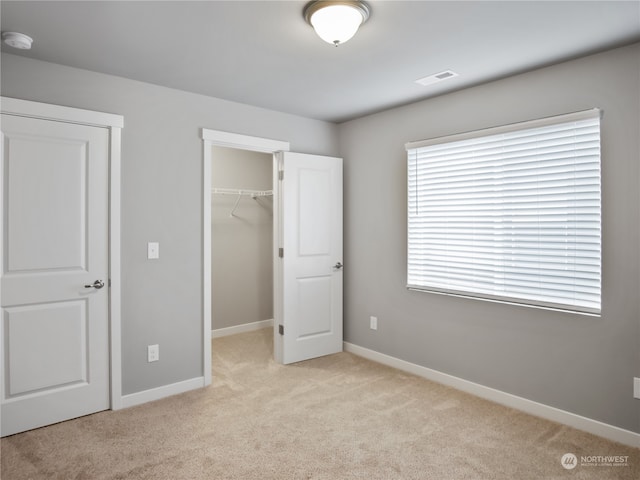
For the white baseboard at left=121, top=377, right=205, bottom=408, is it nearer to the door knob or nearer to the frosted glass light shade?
the door knob

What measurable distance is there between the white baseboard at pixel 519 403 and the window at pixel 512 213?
28.2 inches

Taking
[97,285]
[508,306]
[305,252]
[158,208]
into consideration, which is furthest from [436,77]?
[97,285]

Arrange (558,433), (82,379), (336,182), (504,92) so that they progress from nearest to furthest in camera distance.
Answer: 1. (558,433)
2. (82,379)
3. (504,92)
4. (336,182)

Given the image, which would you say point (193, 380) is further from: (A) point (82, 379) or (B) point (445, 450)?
(B) point (445, 450)

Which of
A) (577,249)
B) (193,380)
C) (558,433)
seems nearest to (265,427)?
(193,380)

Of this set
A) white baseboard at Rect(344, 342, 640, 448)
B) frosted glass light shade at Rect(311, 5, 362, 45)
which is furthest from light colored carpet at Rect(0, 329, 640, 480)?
frosted glass light shade at Rect(311, 5, 362, 45)

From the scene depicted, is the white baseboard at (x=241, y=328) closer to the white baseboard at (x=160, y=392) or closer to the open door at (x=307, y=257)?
the open door at (x=307, y=257)

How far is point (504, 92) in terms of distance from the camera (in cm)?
307

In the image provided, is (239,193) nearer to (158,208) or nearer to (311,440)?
(158,208)

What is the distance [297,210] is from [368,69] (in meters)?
1.55

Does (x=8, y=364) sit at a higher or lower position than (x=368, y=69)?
lower

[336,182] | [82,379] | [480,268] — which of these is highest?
[336,182]

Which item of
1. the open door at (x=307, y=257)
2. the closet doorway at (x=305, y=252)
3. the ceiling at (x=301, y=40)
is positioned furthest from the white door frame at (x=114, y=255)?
the open door at (x=307, y=257)

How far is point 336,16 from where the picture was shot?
2029 mm
